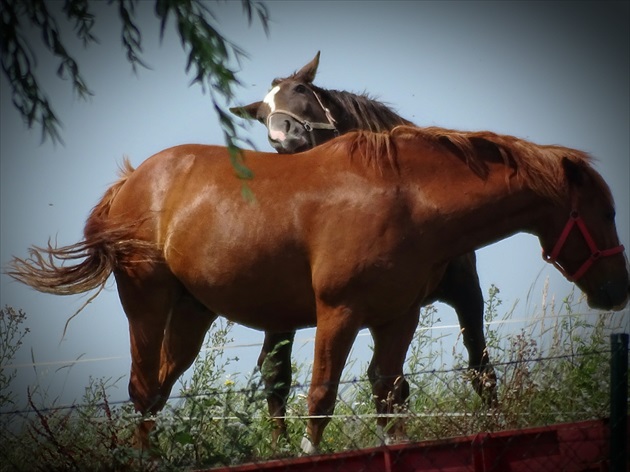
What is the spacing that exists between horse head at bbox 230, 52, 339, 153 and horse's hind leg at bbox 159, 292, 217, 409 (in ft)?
4.13

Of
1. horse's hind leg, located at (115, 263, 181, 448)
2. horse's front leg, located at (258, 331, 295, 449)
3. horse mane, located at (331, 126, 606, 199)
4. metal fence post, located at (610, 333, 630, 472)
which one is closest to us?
metal fence post, located at (610, 333, 630, 472)

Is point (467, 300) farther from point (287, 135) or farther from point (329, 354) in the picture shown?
point (287, 135)

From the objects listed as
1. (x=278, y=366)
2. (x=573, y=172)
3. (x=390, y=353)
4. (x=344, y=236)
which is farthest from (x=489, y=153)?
(x=278, y=366)

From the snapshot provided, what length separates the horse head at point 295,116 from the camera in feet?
29.6

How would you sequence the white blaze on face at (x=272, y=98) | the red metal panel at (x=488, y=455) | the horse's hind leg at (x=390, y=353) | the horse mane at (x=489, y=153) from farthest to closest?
the white blaze on face at (x=272, y=98) → the horse's hind leg at (x=390, y=353) → the horse mane at (x=489, y=153) → the red metal panel at (x=488, y=455)

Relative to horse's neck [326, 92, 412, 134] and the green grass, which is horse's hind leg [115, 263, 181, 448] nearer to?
the green grass

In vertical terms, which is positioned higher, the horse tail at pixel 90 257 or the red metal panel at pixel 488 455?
the horse tail at pixel 90 257

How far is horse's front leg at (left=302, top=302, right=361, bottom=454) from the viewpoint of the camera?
738 cm

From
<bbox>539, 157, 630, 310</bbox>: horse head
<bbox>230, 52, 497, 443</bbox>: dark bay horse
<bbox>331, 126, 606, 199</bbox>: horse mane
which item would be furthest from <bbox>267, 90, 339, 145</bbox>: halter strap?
<bbox>539, 157, 630, 310</bbox>: horse head

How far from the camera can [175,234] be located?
8180mm

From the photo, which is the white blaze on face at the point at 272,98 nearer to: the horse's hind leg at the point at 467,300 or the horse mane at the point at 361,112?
the horse mane at the point at 361,112

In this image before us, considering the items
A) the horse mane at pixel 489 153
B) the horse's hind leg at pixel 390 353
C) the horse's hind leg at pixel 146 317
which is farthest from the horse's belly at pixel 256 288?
the horse mane at pixel 489 153

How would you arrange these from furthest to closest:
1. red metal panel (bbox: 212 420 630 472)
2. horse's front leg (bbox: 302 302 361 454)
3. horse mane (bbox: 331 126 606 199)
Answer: horse mane (bbox: 331 126 606 199) < horse's front leg (bbox: 302 302 361 454) < red metal panel (bbox: 212 420 630 472)

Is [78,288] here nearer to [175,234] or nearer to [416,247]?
[175,234]
